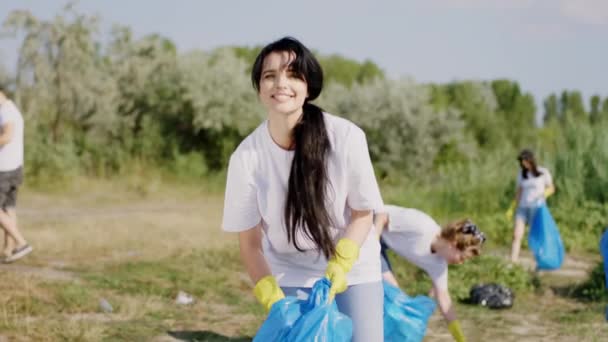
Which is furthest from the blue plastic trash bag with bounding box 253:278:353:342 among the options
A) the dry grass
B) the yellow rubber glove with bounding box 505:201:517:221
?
the yellow rubber glove with bounding box 505:201:517:221

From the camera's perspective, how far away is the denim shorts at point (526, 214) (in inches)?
340

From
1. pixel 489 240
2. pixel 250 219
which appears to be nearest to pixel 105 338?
pixel 250 219

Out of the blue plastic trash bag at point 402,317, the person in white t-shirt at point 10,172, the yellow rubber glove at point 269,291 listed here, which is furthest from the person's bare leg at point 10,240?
the yellow rubber glove at point 269,291

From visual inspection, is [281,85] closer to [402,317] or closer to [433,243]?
[402,317]

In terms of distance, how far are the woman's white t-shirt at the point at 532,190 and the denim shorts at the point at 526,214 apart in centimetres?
4

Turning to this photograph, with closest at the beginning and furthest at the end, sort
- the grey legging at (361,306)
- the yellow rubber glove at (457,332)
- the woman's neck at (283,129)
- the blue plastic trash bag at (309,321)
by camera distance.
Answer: the blue plastic trash bag at (309,321), the woman's neck at (283,129), the grey legging at (361,306), the yellow rubber glove at (457,332)

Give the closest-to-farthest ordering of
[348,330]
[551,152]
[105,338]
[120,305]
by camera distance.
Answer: [348,330]
[105,338]
[120,305]
[551,152]

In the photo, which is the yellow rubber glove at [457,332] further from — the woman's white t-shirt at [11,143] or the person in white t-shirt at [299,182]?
the woman's white t-shirt at [11,143]

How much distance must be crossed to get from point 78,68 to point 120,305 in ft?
45.2

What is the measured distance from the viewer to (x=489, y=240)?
9781mm

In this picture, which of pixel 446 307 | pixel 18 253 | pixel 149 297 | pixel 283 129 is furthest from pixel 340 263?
pixel 18 253

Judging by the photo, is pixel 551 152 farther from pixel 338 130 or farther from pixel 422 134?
pixel 338 130

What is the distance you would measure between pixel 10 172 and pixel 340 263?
18.2ft

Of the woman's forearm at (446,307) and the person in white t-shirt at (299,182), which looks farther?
the woman's forearm at (446,307)
